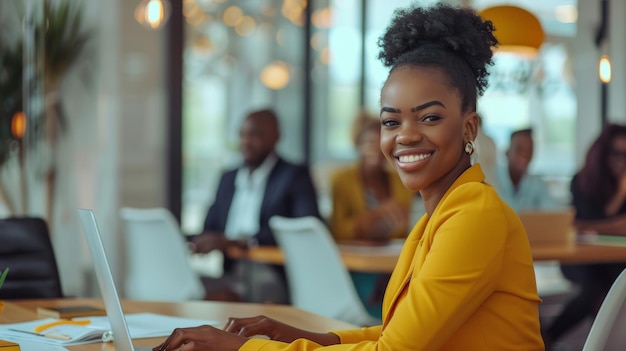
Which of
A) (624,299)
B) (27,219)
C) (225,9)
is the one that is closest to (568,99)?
(225,9)

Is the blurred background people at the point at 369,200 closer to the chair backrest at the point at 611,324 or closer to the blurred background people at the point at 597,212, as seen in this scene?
the blurred background people at the point at 597,212

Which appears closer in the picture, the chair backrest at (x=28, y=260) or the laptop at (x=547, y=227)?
the chair backrest at (x=28, y=260)

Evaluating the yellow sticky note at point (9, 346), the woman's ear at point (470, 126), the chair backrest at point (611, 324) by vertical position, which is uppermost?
the woman's ear at point (470, 126)

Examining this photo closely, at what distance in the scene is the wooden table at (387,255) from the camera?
446 cm

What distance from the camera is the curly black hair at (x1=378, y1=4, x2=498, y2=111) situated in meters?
1.82

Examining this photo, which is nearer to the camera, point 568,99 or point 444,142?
point 444,142

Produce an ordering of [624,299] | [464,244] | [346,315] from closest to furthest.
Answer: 1. [464,244]
2. [624,299]
3. [346,315]

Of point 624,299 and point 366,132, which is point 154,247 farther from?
point 624,299

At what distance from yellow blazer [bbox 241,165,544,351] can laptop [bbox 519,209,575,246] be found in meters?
3.34

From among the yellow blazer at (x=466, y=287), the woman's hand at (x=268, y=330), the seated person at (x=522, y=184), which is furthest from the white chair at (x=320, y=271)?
the yellow blazer at (x=466, y=287)

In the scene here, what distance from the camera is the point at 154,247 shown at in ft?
17.3

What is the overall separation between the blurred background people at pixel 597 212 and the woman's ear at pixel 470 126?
414 centimetres

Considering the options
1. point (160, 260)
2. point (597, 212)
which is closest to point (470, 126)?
point (160, 260)

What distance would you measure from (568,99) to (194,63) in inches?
141
